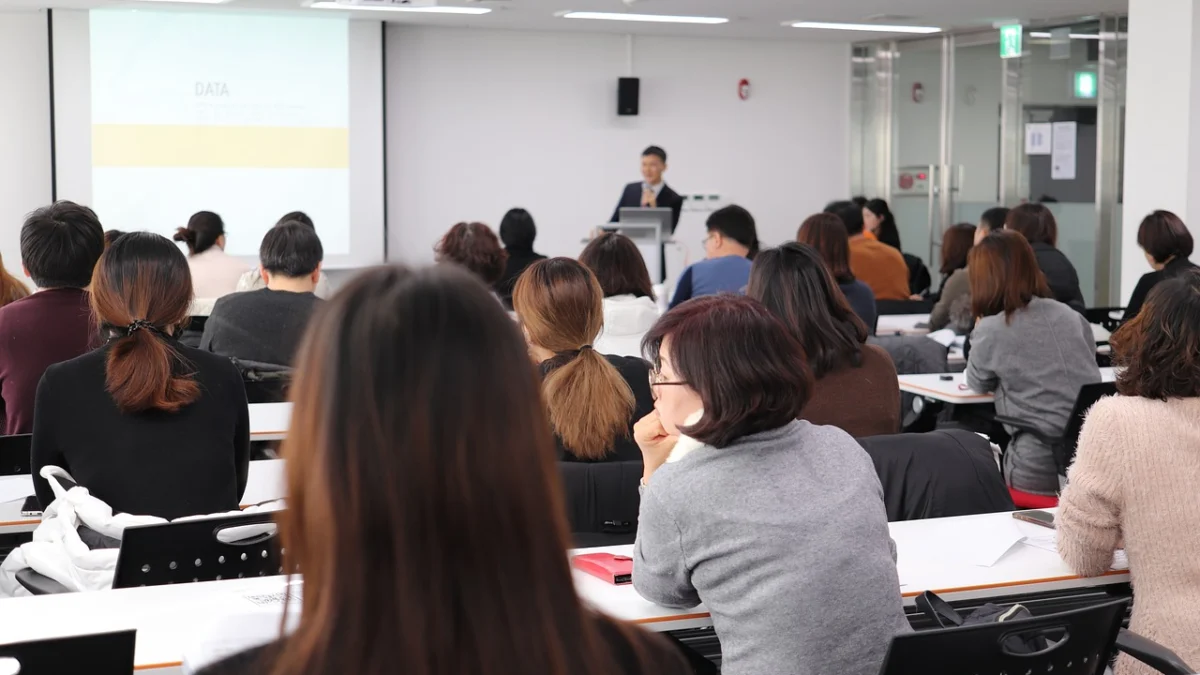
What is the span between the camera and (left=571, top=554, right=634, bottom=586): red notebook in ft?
8.61

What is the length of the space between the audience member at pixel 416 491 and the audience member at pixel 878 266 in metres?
7.44

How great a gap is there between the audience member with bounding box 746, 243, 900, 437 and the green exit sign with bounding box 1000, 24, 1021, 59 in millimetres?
7733

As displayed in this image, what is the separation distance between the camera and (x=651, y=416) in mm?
2881

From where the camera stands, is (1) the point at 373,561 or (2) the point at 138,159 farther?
(2) the point at 138,159

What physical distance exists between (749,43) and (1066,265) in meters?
5.91

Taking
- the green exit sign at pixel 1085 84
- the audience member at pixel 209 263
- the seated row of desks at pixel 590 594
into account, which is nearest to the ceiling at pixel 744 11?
the green exit sign at pixel 1085 84

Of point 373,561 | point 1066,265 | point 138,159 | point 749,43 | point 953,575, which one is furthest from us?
point 749,43

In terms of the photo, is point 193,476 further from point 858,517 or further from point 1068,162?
point 1068,162

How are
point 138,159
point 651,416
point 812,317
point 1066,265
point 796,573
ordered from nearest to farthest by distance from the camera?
point 796,573, point 651,416, point 812,317, point 1066,265, point 138,159

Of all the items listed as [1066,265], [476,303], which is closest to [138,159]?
[1066,265]

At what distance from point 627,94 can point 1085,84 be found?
12.8 feet

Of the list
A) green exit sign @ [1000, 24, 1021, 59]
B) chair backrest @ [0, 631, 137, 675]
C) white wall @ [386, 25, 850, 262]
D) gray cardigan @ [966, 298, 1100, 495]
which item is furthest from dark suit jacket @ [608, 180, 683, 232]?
chair backrest @ [0, 631, 137, 675]

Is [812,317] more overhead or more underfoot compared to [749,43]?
more underfoot

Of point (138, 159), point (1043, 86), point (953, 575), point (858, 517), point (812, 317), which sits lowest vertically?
point (953, 575)
